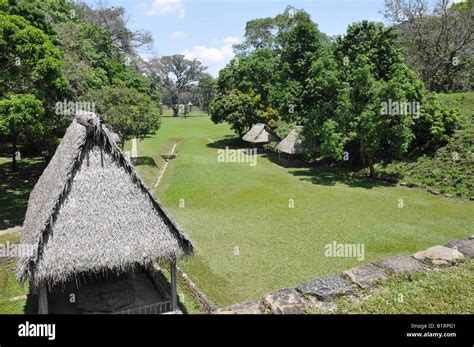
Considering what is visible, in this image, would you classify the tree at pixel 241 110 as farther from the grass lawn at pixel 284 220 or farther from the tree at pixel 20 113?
the tree at pixel 20 113

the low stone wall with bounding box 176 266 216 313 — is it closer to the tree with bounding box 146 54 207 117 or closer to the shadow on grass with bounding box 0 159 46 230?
the shadow on grass with bounding box 0 159 46 230

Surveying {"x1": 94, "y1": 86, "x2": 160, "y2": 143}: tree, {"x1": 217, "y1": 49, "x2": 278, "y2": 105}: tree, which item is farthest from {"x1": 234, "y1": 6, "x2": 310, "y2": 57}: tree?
{"x1": 94, "y1": 86, "x2": 160, "y2": 143}: tree

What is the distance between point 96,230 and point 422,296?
6921 millimetres

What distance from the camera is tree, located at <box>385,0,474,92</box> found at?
33.6 meters

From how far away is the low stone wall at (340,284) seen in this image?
19.3 ft

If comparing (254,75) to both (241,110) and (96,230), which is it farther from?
(96,230)

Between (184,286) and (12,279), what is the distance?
585 centimetres

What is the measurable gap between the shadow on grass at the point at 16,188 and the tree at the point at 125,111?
6.47 metres

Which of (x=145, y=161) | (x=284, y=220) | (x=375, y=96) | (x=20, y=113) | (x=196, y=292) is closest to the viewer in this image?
(x=196, y=292)

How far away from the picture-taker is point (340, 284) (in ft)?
21.2

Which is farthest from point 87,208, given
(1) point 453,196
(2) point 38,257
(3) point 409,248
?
(1) point 453,196

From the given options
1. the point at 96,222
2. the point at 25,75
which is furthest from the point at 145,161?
the point at 96,222
